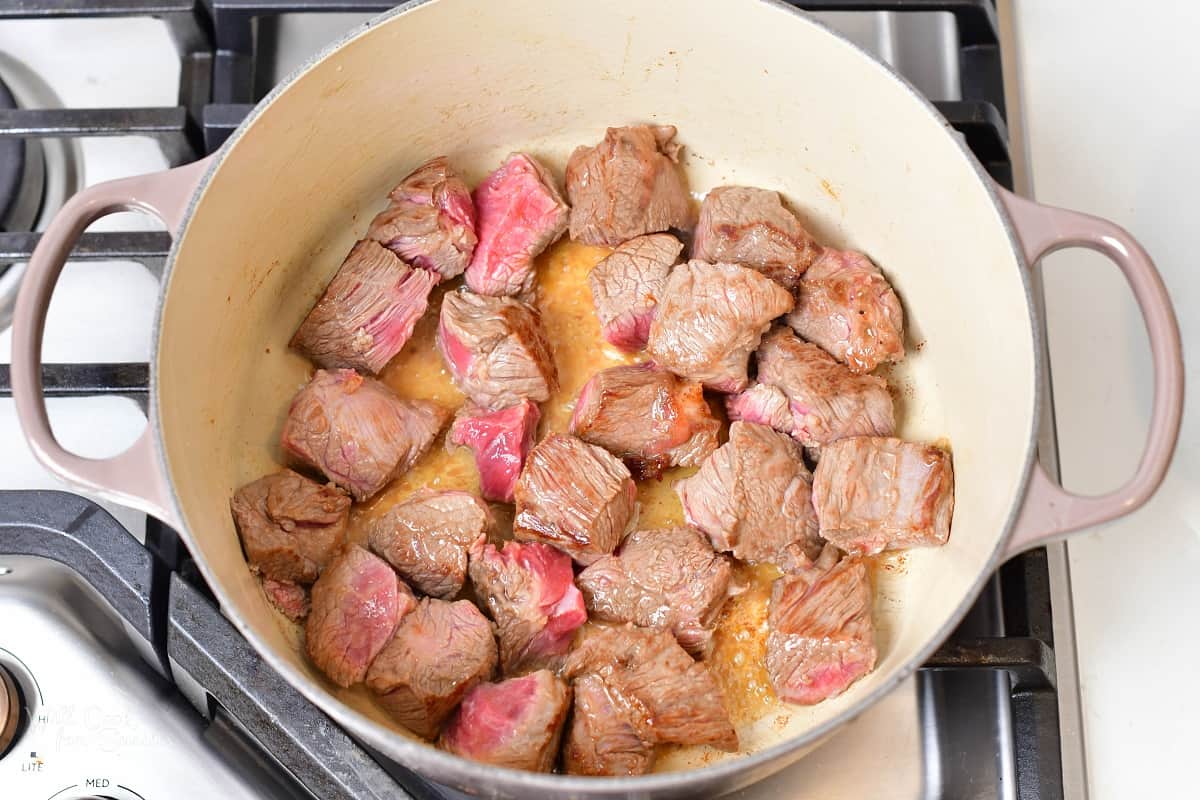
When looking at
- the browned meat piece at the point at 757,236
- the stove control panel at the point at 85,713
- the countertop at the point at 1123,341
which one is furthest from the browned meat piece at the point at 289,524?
the countertop at the point at 1123,341

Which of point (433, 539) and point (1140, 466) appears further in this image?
point (433, 539)

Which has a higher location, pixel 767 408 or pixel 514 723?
pixel 767 408

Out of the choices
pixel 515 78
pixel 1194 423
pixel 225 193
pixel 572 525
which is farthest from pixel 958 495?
pixel 225 193

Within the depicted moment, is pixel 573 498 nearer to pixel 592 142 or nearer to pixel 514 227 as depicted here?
pixel 514 227

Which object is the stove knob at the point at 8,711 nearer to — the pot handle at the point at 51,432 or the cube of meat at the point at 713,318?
the pot handle at the point at 51,432

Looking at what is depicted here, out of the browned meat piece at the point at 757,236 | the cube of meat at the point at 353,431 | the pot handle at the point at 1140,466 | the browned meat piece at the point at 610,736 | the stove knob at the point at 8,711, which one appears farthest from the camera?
the browned meat piece at the point at 757,236

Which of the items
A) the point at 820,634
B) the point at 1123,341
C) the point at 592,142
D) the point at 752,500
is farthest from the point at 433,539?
the point at 1123,341

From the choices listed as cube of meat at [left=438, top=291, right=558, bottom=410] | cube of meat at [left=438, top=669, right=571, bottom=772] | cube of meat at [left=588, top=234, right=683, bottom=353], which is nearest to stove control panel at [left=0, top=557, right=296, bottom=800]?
cube of meat at [left=438, top=669, right=571, bottom=772]
